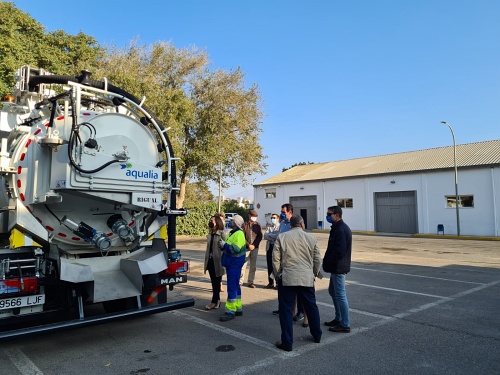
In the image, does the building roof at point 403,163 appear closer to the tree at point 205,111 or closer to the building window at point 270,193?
the building window at point 270,193

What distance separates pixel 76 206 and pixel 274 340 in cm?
314

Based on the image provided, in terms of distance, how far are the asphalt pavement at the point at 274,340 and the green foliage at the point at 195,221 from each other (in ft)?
57.2

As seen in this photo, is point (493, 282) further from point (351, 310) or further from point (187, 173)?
point (187, 173)

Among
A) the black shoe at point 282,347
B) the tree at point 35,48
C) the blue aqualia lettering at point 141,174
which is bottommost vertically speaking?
the black shoe at point 282,347

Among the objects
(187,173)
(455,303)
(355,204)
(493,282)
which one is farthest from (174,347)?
(355,204)

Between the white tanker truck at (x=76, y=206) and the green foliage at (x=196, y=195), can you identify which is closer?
the white tanker truck at (x=76, y=206)

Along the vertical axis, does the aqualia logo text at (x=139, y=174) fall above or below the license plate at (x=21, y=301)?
above

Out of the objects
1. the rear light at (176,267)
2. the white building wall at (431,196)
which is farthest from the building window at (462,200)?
the rear light at (176,267)

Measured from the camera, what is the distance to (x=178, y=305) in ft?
17.1

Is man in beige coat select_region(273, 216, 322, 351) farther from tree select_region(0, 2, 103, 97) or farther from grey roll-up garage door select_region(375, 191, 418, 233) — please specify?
grey roll-up garage door select_region(375, 191, 418, 233)

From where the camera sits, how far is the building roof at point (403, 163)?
90.2 ft

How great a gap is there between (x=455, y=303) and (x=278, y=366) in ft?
15.0

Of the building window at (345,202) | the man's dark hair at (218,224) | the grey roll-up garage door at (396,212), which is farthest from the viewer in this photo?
the building window at (345,202)

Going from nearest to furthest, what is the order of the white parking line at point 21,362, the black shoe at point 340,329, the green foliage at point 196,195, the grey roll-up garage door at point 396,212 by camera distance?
the white parking line at point 21,362 < the black shoe at point 340,329 < the grey roll-up garage door at point 396,212 < the green foliage at point 196,195
